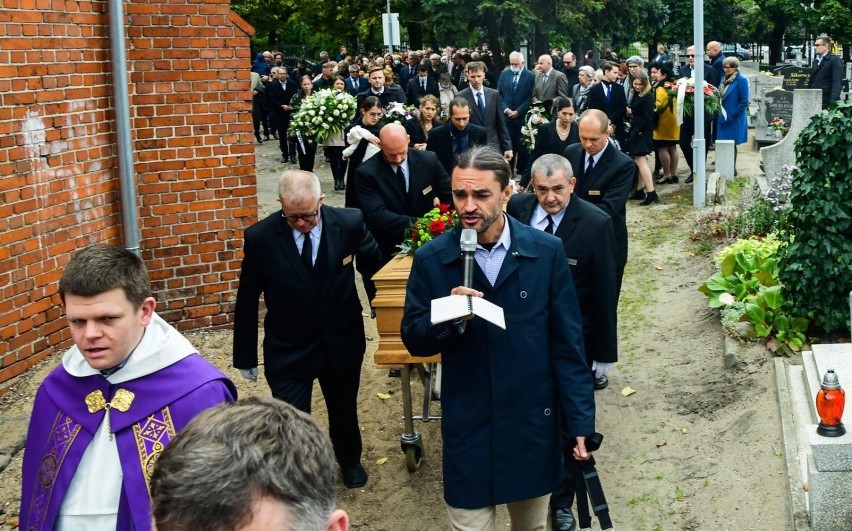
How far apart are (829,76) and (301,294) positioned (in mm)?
16154

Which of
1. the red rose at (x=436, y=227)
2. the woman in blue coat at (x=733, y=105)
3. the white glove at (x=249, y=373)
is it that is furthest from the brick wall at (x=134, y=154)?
the woman in blue coat at (x=733, y=105)

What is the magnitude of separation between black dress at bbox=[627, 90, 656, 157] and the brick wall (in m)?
7.85

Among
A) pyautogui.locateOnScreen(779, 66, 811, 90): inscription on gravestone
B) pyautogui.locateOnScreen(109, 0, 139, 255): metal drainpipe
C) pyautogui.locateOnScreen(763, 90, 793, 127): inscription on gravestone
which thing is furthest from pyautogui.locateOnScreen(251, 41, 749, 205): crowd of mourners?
pyautogui.locateOnScreen(109, 0, 139, 255): metal drainpipe

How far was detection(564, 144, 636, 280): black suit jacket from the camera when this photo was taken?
836 centimetres

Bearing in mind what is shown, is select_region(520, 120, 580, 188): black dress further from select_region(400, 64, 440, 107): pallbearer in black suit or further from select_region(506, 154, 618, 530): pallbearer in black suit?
select_region(400, 64, 440, 107): pallbearer in black suit

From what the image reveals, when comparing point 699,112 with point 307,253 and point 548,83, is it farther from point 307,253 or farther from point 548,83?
point 307,253

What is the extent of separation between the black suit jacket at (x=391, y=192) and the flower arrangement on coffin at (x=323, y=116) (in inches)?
373

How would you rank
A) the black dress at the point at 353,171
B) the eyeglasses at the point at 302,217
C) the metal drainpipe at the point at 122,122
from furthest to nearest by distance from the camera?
the black dress at the point at 353,171, the metal drainpipe at the point at 122,122, the eyeglasses at the point at 302,217

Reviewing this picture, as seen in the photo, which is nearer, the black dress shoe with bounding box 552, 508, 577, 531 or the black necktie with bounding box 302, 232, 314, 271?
the black dress shoe with bounding box 552, 508, 577, 531

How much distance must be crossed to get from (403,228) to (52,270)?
271 centimetres

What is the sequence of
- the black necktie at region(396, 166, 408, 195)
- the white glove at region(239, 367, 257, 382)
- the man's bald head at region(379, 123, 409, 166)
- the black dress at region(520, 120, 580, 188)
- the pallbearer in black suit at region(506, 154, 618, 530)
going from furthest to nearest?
the black dress at region(520, 120, 580, 188) < the black necktie at region(396, 166, 408, 195) < the man's bald head at region(379, 123, 409, 166) < the white glove at region(239, 367, 257, 382) < the pallbearer in black suit at region(506, 154, 618, 530)

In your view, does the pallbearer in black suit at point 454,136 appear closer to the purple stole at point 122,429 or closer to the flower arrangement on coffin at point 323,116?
the flower arrangement on coffin at point 323,116

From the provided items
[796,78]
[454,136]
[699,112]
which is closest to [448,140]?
[454,136]

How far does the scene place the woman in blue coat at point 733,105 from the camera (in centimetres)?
1717
